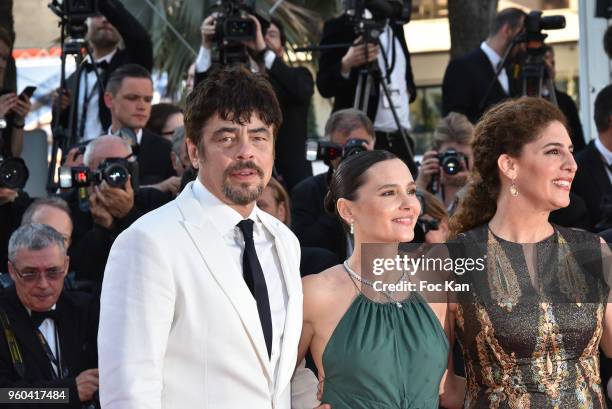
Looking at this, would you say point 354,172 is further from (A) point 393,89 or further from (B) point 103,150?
(A) point 393,89

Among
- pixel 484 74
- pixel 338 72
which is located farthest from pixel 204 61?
pixel 484 74

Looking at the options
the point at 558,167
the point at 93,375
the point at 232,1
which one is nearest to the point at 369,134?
the point at 232,1

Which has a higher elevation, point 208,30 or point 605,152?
point 208,30

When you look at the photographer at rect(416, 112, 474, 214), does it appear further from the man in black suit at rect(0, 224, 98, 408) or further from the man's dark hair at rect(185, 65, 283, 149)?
the man's dark hair at rect(185, 65, 283, 149)

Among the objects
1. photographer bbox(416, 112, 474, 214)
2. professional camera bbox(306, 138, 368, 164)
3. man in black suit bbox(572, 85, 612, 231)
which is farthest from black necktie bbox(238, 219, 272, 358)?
man in black suit bbox(572, 85, 612, 231)

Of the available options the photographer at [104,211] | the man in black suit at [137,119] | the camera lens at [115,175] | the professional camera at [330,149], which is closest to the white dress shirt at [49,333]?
the photographer at [104,211]

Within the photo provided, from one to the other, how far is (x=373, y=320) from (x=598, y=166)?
9.94 feet

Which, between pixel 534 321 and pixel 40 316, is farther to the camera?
pixel 40 316

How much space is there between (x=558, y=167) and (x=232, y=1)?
3194 mm

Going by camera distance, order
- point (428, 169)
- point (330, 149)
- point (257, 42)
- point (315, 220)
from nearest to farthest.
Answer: point (330, 149)
point (315, 220)
point (428, 169)
point (257, 42)

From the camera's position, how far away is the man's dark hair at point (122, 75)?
6742 mm

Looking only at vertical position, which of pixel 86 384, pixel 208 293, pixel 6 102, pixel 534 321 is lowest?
pixel 86 384

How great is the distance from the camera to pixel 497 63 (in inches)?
283

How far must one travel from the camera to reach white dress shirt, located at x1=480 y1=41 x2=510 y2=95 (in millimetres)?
7082
